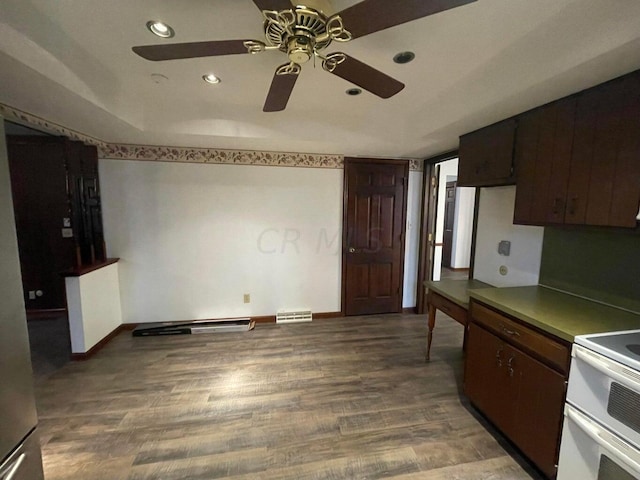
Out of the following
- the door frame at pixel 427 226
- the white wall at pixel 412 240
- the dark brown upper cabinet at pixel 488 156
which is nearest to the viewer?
the dark brown upper cabinet at pixel 488 156

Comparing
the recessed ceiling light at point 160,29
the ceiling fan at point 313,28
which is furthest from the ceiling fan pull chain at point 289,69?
the recessed ceiling light at point 160,29

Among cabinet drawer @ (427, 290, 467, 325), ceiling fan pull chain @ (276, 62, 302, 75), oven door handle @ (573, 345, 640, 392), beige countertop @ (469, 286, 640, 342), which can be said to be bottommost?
cabinet drawer @ (427, 290, 467, 325)

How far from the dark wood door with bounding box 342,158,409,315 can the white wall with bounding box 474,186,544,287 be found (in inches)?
45.6

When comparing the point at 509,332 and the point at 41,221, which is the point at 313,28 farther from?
the point at 41,221

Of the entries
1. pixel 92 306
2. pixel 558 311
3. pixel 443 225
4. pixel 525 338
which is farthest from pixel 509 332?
pixel 443 225

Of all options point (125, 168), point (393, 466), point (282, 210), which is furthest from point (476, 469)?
point (125, 168)

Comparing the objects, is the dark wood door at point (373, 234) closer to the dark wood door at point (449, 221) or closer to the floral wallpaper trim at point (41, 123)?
the floral wallpaper trim at point (41, 123)

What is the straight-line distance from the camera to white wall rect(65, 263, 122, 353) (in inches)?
105

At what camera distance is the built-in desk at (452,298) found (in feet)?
7.52

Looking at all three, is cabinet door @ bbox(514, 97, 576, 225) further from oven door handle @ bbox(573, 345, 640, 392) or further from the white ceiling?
oven door handle @ bbox(573, 345, 640, 392)

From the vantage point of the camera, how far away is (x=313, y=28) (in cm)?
114

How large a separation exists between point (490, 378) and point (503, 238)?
1308 millimetres

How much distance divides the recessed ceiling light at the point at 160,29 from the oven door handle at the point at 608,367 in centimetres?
262

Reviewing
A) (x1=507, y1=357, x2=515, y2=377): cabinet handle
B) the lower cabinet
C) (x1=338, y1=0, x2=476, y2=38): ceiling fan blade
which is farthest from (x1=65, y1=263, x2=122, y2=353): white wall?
(x1=507, y1=357, x2=515, y2=377): cabinet handle
